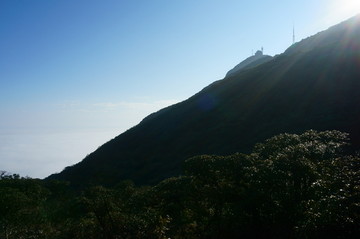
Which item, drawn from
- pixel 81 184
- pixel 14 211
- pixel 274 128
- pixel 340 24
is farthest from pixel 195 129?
pixel 340 24

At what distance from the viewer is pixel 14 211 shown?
98.2 feet

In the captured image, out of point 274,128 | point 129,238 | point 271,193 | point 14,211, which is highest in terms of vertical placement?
point 14,211

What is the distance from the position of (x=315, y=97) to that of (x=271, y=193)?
56401 mm

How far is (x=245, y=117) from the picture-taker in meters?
74.5

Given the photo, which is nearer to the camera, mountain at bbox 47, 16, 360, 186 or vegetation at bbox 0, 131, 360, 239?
vegetation at bbox 0, 131, 360, 239

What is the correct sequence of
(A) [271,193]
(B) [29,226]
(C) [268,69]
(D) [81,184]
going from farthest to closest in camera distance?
(C) [268,69]
(D) [81,184]
(B) [29,226]
(A) [271,193]

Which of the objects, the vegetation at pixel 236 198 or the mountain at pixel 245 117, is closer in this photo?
the vegetation at pixel 236 198

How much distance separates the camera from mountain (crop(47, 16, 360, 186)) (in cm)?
6272

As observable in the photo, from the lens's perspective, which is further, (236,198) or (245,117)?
(245,117)

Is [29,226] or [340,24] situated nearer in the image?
[29,226]

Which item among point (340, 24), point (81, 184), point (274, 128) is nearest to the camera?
point (274, 128)

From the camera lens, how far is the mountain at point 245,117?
6272 cm

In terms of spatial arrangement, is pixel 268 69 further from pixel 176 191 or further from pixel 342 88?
pixel 176 191

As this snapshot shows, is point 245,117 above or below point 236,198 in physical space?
below
